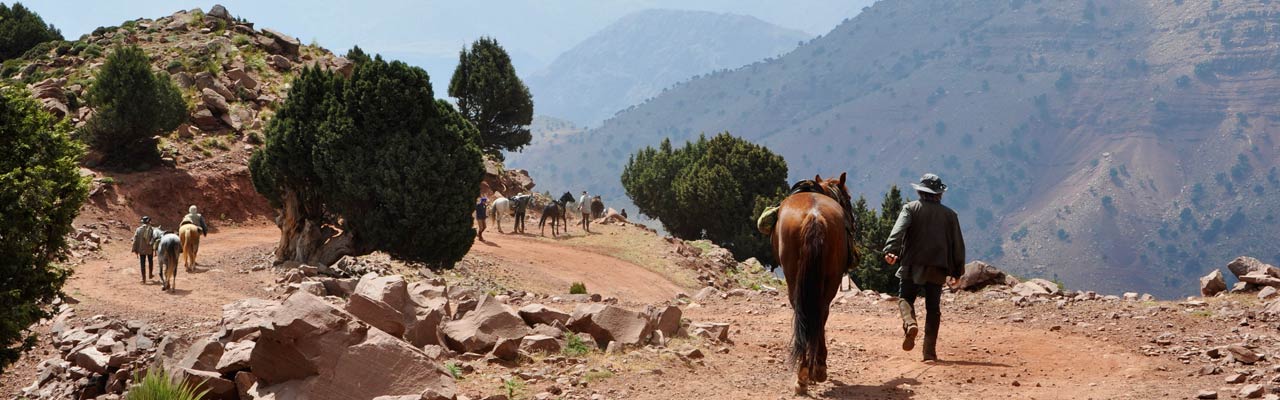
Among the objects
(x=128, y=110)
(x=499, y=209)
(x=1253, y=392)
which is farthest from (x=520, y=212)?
(x=1253, y=392)

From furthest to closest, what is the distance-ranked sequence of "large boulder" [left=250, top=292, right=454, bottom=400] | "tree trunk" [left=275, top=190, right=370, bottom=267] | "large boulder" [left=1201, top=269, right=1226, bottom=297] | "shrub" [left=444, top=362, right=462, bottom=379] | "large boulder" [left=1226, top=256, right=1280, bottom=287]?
"tree trunk" [left=275, top=190, right=370, bottom=267] < "large boulder" [left=1201, top=269, right=1226, bottom=297] < "large boulder" [left=1226, top=256, right=1280, bottom=287] < "shrub" [left=444, top=362, right=462, bottom=379] < "large boulder" [left=250, top=292, right=454, bottom=400]

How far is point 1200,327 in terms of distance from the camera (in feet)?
48.3

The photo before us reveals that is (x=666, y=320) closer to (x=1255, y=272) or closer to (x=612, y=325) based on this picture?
(x=612, y=325)

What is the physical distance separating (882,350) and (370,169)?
16.1 meters

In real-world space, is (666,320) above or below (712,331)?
above

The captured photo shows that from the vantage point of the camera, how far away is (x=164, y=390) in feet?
34.8

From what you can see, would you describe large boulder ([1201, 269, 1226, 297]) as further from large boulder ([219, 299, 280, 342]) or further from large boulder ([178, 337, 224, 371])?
large boulder ([178, 337, 224, 371])

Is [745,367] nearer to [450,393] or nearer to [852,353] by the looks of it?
[852,353]

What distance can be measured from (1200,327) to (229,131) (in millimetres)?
36066

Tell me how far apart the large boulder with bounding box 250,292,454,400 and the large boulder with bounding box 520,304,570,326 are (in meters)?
3.42

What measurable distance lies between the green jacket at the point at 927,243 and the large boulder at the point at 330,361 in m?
5.56

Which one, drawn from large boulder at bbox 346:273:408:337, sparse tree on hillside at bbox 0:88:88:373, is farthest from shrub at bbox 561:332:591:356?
sparse tree on hillside at bbox 0:88:88:373

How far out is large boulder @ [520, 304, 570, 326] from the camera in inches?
540

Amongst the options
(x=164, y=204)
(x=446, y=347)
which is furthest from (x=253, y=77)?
(x=446, y=347)
